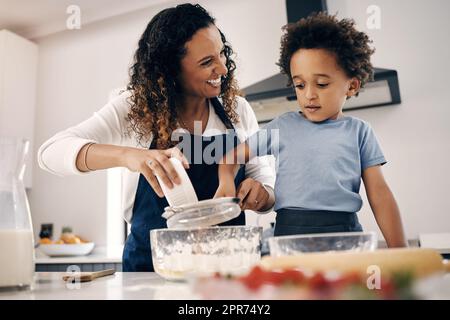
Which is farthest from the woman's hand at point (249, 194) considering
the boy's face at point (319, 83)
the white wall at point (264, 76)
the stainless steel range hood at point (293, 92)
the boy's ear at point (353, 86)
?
the white wall at point (264, 76)

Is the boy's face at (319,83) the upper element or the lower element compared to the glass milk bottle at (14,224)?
upper

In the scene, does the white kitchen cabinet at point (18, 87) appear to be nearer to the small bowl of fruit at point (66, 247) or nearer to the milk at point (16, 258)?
the small bowl of fruit at point (66, 247)

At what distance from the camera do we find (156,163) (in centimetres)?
69

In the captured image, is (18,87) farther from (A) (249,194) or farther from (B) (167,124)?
(A) (249,194)

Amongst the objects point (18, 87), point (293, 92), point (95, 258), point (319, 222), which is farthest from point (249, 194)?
point (18, 87)

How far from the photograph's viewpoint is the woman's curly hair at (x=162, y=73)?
1.11 m

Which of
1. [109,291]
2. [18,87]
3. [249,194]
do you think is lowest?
[109,291]

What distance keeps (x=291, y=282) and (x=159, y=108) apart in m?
0.84

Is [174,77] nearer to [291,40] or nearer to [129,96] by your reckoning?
[129,96]

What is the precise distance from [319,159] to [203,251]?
0.49 metres

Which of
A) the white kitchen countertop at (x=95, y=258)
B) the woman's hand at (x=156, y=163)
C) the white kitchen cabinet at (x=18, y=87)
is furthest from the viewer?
the white kitchen cabinet at (x=18, y=87)

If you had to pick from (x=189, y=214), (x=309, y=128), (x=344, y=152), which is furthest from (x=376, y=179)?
(x=189, y=214)

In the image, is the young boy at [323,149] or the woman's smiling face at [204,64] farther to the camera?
the woman's smiling face at [204,64]
